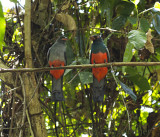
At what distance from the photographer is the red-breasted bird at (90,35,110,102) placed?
9.03ft

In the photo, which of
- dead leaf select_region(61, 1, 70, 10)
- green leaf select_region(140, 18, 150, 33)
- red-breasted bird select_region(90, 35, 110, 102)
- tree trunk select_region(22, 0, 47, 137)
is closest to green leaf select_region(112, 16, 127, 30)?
green leaf select_region(140, 18, 150, 33)

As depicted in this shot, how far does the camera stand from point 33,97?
8.34 feet

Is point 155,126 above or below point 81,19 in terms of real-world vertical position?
below

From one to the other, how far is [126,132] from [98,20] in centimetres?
166

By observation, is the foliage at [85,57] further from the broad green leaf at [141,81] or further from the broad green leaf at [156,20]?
the broad green leaf at [156,20]

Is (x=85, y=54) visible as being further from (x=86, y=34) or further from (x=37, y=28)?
(x=37, y=28)

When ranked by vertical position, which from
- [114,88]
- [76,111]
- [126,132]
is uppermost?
[114,88]

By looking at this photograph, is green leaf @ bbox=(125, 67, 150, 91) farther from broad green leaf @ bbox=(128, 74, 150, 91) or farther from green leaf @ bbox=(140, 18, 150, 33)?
green leaf @ bbox=(140, 18, 150, 33)

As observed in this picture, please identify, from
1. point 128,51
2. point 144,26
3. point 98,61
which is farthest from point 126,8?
point 98,61

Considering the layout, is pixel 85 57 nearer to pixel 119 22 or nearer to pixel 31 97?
pixel 119 22

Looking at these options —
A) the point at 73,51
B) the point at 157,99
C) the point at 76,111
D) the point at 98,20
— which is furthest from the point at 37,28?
the point at 157,99

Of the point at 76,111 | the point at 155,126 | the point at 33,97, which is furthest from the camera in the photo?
the point at 76,111

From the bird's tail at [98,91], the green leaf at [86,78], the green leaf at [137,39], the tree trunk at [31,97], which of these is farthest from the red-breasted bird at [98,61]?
the green leaf at [137,39]

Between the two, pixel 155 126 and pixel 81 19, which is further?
pixel 81 19
